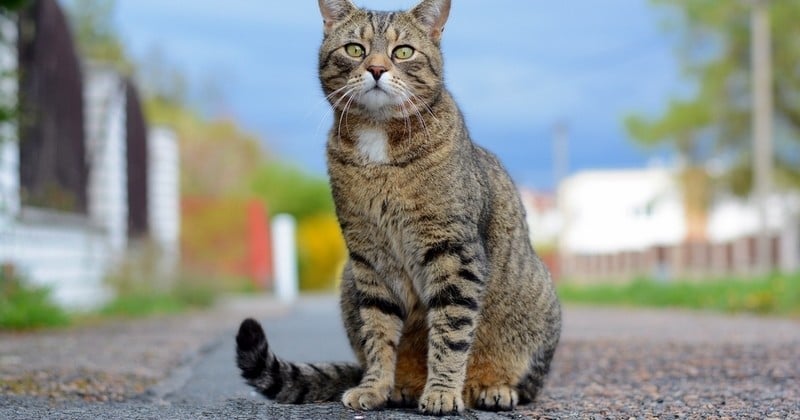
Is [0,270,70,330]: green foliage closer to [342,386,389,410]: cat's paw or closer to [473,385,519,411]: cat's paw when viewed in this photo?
[342,386,389,410]: cat's paw

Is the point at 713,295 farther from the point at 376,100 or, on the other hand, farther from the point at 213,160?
the point at 213,160

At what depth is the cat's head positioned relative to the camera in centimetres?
386

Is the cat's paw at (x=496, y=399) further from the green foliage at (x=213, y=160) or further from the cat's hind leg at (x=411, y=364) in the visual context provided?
the green foliage at (x=213, y=160)

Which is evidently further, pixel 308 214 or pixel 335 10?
pixel 308 214

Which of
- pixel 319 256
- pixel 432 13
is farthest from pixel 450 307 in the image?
pixel 319 256

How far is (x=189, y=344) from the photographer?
292 inches

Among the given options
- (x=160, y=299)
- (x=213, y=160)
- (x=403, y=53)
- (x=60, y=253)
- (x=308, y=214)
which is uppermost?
(x=213, y=160)

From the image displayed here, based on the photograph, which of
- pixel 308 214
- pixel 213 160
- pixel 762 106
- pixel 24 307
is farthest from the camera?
pixel 308 214

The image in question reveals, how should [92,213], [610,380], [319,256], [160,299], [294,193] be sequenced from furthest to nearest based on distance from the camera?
[294,193], [319,256], [92,213], [160,299], [610,380]

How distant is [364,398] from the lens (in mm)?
3760

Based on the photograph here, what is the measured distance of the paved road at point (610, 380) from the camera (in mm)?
3719

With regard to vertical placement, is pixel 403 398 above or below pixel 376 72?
below

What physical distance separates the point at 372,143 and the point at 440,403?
1054 mm

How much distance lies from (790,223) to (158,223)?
17750 mm
